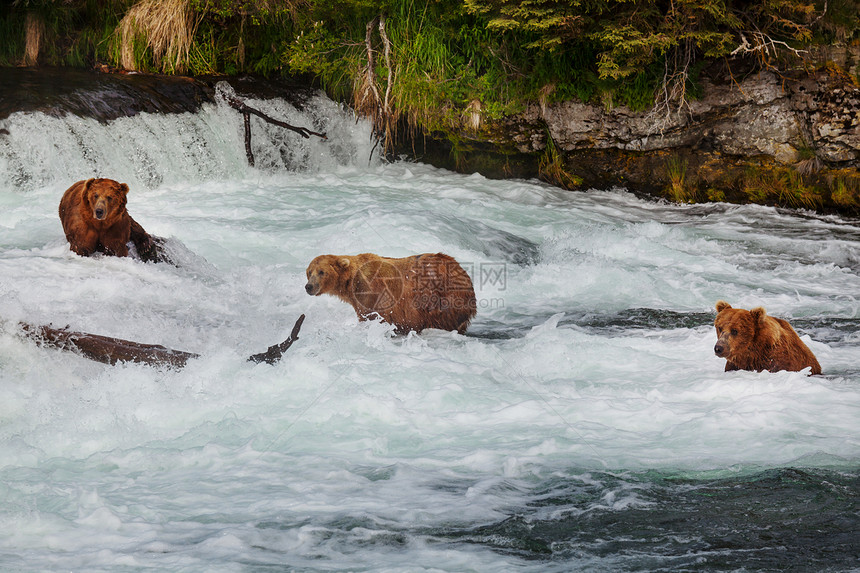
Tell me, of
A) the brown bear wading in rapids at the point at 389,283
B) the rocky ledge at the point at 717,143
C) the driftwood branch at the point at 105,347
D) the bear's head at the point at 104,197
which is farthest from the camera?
the rocky ledge at the point at 717,143

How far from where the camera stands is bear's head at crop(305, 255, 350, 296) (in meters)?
4.38

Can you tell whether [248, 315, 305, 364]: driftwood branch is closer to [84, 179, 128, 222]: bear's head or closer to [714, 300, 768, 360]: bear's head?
[84, 179, 128, 222]: bear's head

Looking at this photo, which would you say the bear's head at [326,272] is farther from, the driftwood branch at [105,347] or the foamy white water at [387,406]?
the driftwood branch at [105,347]

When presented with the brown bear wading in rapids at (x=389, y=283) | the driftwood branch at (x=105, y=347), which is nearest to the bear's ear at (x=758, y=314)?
the brown bear wading in rapids at (x=389, y=283)

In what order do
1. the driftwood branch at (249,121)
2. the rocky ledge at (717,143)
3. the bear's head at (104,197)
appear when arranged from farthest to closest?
the driftwood branch at (249,121)
the rocky ledge at (717,143)
the bear's head at (104,197)

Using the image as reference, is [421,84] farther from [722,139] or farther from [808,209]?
[808,209]

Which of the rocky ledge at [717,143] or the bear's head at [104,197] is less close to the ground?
the rocky ledge at [717,143]

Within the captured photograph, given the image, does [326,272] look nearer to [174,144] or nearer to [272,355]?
[272,355]

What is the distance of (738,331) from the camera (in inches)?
142

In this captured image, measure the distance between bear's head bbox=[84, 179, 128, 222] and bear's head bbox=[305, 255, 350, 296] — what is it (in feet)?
4.93

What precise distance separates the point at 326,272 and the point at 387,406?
119cm

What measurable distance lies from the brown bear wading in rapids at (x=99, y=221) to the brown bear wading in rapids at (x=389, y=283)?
1522 mm

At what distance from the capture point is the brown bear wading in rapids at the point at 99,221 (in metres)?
4.86

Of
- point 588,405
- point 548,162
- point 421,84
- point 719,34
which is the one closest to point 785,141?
point 719,34
